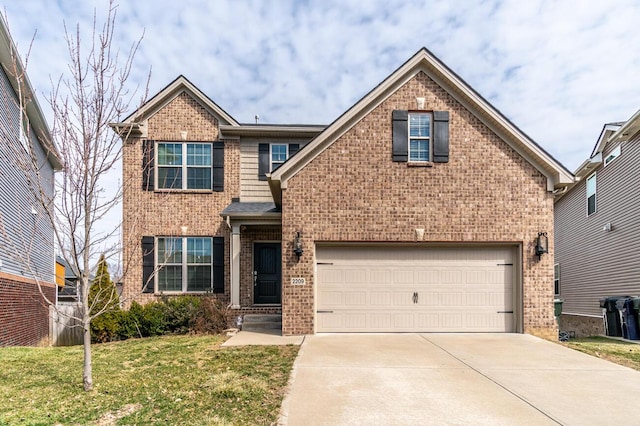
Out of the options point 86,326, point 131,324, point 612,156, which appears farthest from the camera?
point 612,156

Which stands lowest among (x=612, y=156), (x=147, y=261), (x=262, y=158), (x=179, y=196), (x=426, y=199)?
(x=147, y=261)

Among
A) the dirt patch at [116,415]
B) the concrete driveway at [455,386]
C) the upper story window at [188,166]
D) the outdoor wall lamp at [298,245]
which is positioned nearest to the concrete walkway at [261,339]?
the concrete driveway at [455,386]

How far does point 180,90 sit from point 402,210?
8663mm

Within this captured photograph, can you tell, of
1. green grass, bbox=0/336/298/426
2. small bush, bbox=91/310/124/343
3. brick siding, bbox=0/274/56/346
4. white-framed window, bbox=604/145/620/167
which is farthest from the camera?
white-framed window, bbox=604/145/620/167

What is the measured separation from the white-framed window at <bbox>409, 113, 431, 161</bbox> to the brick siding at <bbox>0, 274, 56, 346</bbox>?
9.54 metres

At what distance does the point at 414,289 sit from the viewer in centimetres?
1012

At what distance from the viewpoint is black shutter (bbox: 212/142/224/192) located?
13.2 m

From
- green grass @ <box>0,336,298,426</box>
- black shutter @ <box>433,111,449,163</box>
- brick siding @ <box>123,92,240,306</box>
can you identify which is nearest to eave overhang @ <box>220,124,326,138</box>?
brick siding @ <box>123,92,240,306</box>

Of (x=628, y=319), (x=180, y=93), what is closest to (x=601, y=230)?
(x=628, y=319)

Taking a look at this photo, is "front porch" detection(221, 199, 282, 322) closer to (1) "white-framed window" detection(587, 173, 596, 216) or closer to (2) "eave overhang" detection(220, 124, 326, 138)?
(2) "eave overhang" detection(220, 124, 326, 138)

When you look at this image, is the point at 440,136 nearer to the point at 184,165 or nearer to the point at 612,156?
the point at 184,165

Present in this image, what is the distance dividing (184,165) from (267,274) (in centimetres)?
460

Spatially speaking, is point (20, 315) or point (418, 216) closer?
point (418, 216)

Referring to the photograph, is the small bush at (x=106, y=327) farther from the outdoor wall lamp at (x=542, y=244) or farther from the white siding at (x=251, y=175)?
the outdoor wall lamp at (x=542, y=244)
